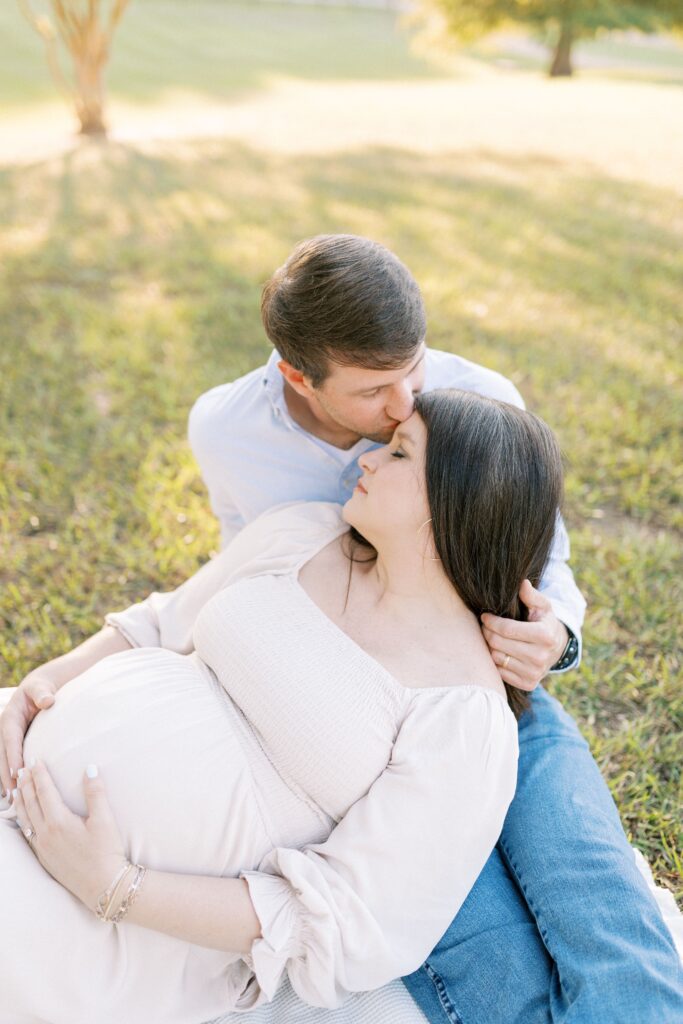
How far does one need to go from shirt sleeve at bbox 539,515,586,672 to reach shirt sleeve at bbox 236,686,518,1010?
2.22 feet

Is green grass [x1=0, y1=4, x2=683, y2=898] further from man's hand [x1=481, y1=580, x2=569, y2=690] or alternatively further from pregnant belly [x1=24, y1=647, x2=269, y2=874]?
pregnant belly [x1=24, y1=647, x2=269, y2=874]

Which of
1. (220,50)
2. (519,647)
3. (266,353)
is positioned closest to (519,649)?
(519,647)

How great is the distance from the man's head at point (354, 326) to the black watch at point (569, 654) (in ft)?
2.61

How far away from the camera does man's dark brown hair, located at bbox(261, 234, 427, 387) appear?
220cm

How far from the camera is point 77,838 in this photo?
1.78 m

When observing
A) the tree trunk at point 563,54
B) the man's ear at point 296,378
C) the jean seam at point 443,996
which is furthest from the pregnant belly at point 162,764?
the tree trunk at point 563,54

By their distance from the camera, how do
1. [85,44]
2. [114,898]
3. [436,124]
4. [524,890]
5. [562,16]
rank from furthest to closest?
[562,16]
[436,124]
[85,44]
[524,890]
[114,898]

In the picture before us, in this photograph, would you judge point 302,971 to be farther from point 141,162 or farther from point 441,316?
point 141,162

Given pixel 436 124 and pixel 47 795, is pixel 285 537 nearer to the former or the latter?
pixel 47 795

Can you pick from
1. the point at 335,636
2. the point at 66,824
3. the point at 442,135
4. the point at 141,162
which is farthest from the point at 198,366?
the point at 442,135

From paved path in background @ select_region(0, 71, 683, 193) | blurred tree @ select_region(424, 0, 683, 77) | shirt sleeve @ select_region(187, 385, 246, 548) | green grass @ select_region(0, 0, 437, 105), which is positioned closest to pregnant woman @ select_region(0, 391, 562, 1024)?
shirt sleeve @ select_region(187, 385, 246, 548)

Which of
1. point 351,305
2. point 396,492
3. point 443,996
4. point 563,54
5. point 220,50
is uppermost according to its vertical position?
point 563,54

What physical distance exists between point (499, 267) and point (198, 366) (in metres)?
3.13

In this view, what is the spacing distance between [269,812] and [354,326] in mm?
1229
